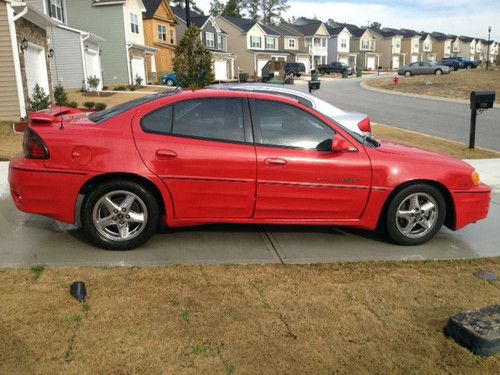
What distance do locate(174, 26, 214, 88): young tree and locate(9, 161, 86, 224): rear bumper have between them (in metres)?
13.1

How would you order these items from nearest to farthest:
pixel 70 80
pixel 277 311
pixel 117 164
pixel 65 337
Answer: pixel 65 337 < pixel 277 311 < pixel 117 164 < pixel 70 80

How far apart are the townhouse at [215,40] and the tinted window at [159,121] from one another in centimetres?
4968

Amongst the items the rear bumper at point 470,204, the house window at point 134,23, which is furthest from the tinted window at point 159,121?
the house window at point 134,23

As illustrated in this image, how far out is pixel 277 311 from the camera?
3.59 meters

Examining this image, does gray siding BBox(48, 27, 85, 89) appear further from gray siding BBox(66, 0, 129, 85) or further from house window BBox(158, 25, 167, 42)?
house window BBox(158, 25, 167, 42)

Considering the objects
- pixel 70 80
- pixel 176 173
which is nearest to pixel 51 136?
pixel 176 173

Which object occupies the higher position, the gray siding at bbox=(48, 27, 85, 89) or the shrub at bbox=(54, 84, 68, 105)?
the gray siding at bbox=(48, 27, 85, 89)

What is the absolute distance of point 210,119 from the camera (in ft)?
15.8

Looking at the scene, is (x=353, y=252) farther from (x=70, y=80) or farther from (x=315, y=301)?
(x=70, y=80)

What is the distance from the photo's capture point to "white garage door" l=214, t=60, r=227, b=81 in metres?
54.5

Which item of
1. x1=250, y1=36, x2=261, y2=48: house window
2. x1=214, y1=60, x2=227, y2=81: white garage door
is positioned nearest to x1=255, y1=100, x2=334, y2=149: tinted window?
x1=214, y1=60, x2=227, y2=81: white garage door

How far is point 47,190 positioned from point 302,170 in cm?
241

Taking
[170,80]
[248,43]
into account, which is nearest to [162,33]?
[170,80]

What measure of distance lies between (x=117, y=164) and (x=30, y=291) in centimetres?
135
